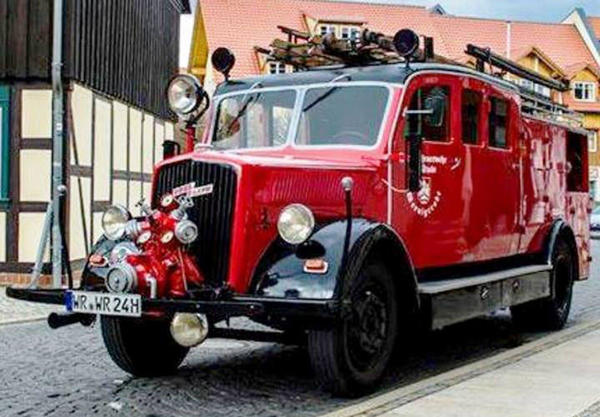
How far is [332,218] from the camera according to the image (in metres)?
7.34

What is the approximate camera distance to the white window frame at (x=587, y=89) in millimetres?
58750

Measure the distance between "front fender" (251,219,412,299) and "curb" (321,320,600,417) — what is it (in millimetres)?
766

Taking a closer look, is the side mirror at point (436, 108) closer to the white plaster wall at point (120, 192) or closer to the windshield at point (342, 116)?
the windshield at point (342, 116)

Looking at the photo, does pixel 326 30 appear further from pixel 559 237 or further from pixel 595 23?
pixel 595 23

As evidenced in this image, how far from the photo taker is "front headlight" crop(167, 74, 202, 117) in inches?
319

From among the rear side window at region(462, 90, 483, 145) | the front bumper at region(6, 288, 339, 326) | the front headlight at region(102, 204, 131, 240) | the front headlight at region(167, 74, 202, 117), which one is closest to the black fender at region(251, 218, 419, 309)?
the front bumper at region(6, 288, 339, 326)

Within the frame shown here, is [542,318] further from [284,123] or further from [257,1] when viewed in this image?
[257,1]

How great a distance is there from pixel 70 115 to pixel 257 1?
122ft

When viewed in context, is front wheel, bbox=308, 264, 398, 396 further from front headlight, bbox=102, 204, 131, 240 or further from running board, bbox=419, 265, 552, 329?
front headlight, bbox=102, 204, 131, 240

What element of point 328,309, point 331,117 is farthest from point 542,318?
point 328,309

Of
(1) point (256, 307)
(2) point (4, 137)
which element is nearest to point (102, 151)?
(2) point (4, 137)

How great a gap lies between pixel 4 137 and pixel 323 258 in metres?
9.71

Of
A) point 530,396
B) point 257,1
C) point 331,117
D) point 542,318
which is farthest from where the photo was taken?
point 257,1

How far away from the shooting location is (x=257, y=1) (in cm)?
5156
